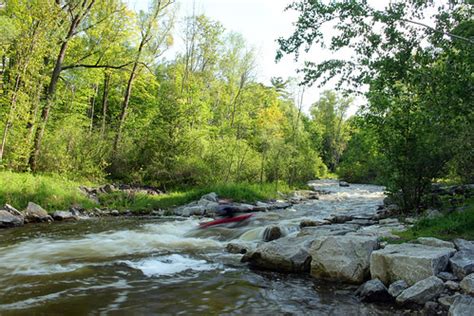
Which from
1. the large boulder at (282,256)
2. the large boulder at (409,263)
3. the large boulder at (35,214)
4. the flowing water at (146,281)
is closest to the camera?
the flowing water at (146,281)

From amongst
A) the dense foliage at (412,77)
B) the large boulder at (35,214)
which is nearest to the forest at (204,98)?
the dense foliage at (412,77)

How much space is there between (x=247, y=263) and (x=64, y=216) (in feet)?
27.2

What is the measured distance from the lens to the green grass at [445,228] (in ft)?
25.6

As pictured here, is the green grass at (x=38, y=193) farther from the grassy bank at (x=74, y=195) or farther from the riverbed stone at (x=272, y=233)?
the riverbed stone at (x=272, y=233)

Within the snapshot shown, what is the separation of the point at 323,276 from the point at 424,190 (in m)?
7.16

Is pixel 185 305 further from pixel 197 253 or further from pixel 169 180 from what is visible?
pixel 169 180

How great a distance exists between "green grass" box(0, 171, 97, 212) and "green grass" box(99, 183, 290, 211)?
47.6 inches

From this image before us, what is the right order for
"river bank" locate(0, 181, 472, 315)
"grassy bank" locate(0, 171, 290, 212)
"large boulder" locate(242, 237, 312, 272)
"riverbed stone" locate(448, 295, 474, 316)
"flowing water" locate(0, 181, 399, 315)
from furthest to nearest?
"grassy bank" locate(0, 171, 290, 212) < "large boulder" locate(242, 237, 312, 272) < "river bank" locate(0, 181, 472, 315) < "flowing water" locate(0, 181, 399, 315) < "riverbed stone" locate(448, 295, 474, 316)

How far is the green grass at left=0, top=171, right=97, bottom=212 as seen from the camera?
13.5 meters

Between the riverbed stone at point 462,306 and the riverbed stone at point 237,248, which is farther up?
the riverbed stone at point 462,306

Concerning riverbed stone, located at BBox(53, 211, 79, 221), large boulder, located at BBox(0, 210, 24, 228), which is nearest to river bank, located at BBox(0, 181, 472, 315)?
large boulder, located at BBox(0, 210, 24, 228)

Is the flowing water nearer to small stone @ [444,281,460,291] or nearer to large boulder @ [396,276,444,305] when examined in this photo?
large boulder @ [396,276,444,305]

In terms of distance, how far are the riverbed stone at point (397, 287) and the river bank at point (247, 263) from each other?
0.22 feet

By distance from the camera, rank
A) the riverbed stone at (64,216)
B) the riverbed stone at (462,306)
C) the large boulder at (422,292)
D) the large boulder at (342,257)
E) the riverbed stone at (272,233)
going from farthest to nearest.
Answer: the riverbed stone at (64,216), the riverbed stone at (272,233), the large boulder at (342,257), the large boulder at (422,292), the riverbed stone at (462,306)
